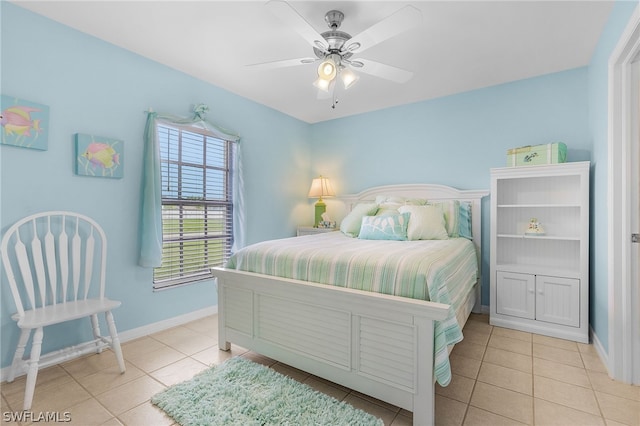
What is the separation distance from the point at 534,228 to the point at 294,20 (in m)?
2.74

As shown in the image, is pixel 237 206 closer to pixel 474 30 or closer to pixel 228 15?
pixel 228 15

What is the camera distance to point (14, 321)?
1.99 m

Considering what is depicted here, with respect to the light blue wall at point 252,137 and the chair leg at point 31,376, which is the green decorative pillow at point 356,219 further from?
the chair leg at point 31,376

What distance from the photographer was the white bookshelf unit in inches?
98.6

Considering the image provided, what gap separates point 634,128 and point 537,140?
1146mm

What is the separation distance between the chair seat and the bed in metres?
0.77

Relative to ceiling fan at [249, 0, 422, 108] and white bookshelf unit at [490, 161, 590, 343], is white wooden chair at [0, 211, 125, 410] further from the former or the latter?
white bookshelf unit at [490, 161, 590, 343]

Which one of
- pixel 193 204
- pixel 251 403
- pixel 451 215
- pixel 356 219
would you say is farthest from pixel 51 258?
pixel 451 215

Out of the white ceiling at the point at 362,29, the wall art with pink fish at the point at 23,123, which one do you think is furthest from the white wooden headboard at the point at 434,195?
the wall art with pink fish at the point at 23,123

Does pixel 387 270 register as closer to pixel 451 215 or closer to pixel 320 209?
pixel 451 215

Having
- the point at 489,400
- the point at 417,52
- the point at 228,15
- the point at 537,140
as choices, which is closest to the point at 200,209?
the point at 228,15

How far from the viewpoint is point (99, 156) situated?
Answer: 236cm

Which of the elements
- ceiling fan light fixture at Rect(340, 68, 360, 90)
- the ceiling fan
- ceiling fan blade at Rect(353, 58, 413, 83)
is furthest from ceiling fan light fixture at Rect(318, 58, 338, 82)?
ceiling fan blade at Rect(353, 58, 413, 83)

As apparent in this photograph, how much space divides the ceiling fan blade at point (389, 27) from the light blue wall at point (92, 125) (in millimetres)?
1840
